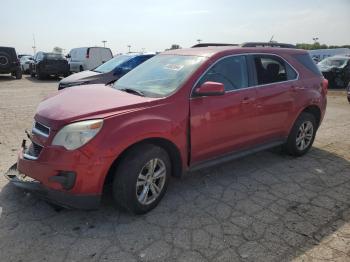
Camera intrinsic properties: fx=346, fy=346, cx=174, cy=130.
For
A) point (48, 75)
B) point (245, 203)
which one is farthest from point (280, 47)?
point (48, 75)

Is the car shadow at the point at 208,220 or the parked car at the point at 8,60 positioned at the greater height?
the parked car at the point at 8,60

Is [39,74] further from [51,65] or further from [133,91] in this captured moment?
[133,91]

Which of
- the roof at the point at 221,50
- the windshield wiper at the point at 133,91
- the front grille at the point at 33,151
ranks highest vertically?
the roof at the point at 221,50

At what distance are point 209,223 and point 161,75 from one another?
196cm

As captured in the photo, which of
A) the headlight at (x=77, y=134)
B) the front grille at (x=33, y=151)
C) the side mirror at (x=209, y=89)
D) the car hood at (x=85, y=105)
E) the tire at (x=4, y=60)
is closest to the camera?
the headlight at (x=77, y=134)

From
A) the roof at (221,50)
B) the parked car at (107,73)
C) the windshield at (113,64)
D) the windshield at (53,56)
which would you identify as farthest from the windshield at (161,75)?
the windshield at (53,56)

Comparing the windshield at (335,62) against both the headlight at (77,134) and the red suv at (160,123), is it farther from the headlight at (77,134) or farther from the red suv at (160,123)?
the headlight at (77,134)

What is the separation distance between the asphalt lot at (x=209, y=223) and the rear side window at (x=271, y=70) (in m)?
1.37

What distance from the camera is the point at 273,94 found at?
198 inches

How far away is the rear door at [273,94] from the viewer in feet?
16.0

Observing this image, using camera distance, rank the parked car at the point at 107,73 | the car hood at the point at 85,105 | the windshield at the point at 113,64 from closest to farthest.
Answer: the car hood at the point at 85,105
the parked car at the point at 107,73
the windshield at the point at 113,64

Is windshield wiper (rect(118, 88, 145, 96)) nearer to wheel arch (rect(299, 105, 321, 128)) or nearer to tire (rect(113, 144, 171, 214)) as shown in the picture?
tire (rect(113, 144, 171, 214))

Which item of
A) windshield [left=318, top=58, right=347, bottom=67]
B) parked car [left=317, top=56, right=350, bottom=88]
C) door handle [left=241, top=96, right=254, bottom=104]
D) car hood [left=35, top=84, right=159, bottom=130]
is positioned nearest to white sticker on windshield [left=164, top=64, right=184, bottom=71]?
car hood [left=35, top=84, right=159, bottom=130]

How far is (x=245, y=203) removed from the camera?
4.12m
